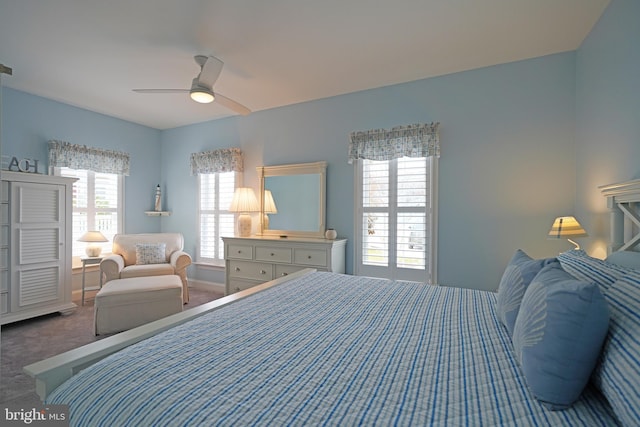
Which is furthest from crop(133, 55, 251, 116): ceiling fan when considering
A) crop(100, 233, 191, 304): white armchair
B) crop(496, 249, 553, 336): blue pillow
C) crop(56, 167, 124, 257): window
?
crop(496, 249, 553, 336): blue pillow

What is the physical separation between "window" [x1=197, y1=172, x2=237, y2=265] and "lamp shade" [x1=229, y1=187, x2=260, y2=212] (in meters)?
0.45

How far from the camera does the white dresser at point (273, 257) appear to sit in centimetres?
333

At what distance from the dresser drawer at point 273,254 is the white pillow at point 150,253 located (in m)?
1.37

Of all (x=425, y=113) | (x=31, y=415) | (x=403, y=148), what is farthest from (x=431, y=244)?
(x=31, y=415)

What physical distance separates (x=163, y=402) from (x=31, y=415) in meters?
0.52

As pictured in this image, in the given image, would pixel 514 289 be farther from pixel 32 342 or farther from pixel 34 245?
pixel 34 245

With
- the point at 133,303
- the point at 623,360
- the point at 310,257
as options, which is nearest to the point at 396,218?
the point at 310,257

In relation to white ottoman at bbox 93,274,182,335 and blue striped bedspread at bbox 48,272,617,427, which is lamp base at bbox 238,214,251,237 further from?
blue striped bedspread at bbox 48,272,617,427

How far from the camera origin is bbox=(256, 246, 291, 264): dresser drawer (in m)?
3.49

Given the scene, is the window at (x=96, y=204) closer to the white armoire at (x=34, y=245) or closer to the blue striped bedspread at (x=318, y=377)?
the white armoire at (x=34, y=245)

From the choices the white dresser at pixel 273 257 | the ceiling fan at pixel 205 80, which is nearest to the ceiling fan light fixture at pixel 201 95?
the ceiling fan at pixel 205 80

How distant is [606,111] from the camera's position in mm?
2053

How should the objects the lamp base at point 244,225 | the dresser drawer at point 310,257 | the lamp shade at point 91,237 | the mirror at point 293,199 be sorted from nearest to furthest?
the dresser drawer at point 310,257, the mirror at point 293,199, the lamp shade at point 91,237, the lamp base at point 244,225

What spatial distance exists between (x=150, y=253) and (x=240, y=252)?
1.20 metres
